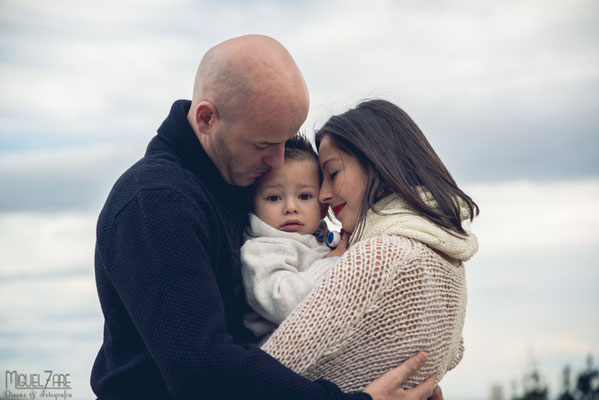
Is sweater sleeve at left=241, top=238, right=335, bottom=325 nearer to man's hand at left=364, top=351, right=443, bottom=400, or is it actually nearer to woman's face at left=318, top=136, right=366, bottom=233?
woman's face at left=318, top=136, right=366, bottom=233

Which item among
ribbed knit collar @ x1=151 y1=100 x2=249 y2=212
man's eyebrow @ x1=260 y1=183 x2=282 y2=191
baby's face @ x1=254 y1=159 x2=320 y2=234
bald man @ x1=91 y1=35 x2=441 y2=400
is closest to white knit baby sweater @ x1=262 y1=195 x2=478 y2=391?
bald man @ x1=91 y1=35 x2=441 y2=400

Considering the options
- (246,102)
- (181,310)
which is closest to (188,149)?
(246,102)

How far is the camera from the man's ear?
3156 mm

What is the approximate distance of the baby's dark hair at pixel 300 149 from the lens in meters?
3.58

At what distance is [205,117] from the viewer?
10.4 feet

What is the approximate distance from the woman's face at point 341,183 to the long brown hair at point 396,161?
0.12 feet

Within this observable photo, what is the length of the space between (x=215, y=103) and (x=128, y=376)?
4.08 feet

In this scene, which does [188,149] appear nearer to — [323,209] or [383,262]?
[323,209]

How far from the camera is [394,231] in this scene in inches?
120

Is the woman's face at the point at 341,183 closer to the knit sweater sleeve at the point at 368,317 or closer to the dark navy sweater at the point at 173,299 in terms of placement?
the knit sweater sleeve at the point at 368,317

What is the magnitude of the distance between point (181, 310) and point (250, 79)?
1.13 metres

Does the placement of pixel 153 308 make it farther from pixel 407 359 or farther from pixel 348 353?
pixel 407 359

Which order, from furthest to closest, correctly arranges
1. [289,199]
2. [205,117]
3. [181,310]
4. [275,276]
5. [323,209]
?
[323,209]
[289,199]
[205,117]
[275,276]
[181,310]

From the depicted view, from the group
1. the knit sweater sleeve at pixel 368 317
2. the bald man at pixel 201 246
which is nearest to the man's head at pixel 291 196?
the bald man at pixel 201 246
